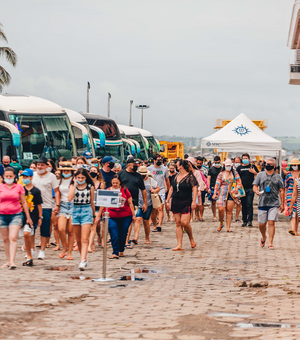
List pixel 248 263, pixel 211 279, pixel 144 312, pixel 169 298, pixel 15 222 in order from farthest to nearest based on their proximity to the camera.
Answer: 1. pixel 248 263
2. pixel 15 222
3. pixel 211 279
4. pixel 169 298
5. pixel 144 312

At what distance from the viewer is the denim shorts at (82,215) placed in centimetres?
961

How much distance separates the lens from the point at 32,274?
883 cm

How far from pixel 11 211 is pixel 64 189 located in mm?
1356

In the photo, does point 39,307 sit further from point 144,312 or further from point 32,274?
point 32,274

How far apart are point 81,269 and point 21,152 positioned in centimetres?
1198

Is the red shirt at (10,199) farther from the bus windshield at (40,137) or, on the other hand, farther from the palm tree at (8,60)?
the palm tree at (8,60)

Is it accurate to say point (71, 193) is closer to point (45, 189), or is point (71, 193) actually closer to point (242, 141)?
point (45, 189)

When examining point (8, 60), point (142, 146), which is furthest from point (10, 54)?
point (142, 146)

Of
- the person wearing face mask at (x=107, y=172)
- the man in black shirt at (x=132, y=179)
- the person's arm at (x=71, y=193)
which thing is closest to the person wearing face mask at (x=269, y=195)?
the man in black shirt at (x=132, y=179)

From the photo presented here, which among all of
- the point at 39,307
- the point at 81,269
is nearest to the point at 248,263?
the point at 81,269

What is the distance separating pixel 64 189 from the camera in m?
10.5

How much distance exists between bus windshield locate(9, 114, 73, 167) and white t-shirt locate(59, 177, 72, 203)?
10137 millimetres

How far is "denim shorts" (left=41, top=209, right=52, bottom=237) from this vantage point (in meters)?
10.4

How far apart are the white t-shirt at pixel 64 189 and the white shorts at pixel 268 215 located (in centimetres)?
399
